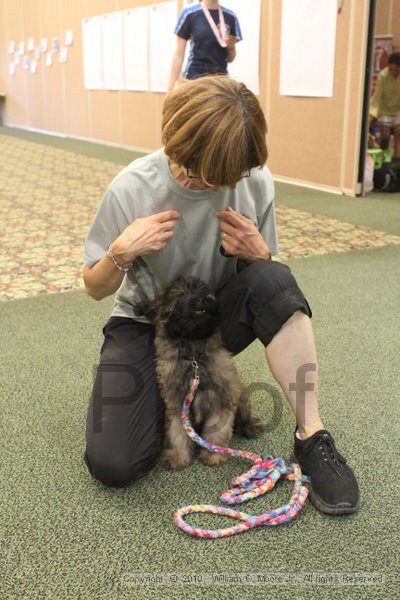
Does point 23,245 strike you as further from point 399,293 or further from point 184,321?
point 184,321

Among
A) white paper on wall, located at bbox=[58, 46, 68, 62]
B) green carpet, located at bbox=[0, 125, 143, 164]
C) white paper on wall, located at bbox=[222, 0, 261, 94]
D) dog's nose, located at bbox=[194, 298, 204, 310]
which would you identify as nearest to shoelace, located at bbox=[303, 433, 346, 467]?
dog's nose, located at bbox=[194, 298, 204, 310]

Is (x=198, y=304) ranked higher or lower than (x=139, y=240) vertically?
lower

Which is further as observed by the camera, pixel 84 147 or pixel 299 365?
pixel 84 147

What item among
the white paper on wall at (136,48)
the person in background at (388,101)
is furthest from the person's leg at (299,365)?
the white paper on wall at (136,48)

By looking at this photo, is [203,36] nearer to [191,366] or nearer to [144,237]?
[144,237]

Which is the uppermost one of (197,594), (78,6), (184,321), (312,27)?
(78,6)

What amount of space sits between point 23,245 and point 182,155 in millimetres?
2759

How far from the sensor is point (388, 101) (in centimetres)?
652

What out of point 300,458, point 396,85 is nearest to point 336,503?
point 300,458

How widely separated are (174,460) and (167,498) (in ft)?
0.40

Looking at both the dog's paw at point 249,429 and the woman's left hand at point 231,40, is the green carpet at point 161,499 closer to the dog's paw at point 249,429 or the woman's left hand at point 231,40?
the dog's paw at point 249,429

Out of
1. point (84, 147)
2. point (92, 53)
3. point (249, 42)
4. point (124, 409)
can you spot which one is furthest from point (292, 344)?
point (92, 53)

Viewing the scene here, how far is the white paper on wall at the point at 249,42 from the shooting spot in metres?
6.02

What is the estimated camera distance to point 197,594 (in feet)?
3.82
